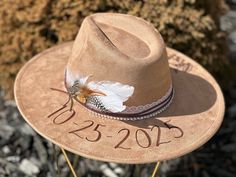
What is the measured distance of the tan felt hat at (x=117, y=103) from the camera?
235 centimetres

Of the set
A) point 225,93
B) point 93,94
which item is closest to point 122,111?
point 93,94

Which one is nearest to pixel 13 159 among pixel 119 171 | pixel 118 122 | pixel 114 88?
pixel 119 171

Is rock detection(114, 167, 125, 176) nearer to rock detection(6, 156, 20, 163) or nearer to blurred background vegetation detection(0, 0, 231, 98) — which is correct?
rock detection(6, 156, 20, 163)

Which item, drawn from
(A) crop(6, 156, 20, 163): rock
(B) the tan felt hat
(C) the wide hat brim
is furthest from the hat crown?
(A) crop(6, 156, 20, 163): rock

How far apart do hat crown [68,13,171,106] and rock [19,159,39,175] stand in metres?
1.12

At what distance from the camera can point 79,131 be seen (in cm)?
241

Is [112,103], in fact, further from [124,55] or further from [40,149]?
Result: [40,149]

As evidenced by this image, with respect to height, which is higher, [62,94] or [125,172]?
[62,94]

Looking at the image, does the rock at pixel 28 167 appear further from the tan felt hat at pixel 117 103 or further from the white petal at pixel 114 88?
the white petal at pixel 114 88

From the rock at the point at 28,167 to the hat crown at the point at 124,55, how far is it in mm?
1117

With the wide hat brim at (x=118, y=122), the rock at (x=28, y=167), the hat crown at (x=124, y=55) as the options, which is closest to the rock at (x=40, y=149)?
the rock at (x=28, y=167)

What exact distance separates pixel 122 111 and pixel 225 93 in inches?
71.3

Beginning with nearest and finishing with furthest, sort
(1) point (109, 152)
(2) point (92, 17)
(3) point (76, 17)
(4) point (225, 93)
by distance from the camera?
(1) point (109, 152) < (2) point (92, 17) < (3) point (76, 17) < (4) point (225, 93)

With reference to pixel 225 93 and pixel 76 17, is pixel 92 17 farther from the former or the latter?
pixel 225 93
